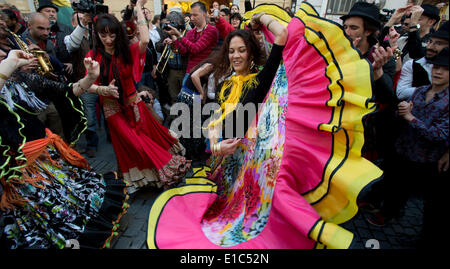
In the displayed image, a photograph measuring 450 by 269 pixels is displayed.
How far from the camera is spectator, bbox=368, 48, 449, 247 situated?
1043 millimetres

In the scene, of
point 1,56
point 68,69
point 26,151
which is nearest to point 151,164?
point 26,151

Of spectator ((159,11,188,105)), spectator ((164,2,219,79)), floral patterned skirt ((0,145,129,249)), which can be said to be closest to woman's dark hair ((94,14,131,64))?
floral patterned skirt ((0,145,129,249))

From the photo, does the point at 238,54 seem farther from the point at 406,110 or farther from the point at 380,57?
the point at 406,110

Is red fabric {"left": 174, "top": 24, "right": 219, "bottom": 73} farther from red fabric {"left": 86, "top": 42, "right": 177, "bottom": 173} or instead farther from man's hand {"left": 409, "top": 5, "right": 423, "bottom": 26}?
man's hand {"left": 409, "top": 5, "right": 423, "bottom": 26}

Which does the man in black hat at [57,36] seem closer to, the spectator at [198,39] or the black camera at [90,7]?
the black camera at [90,7]

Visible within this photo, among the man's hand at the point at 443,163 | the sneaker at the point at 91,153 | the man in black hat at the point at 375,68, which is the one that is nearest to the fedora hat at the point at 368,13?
the man in black hat at the point at 375,68

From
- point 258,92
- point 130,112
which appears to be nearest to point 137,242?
point 130,112

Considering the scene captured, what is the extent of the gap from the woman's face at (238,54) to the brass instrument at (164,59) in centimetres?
308

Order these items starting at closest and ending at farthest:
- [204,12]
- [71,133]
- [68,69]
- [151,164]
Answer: [71,133] < [151,164] < [68,69] < [204,12]

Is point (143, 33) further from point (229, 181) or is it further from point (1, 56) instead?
point (229, 181)

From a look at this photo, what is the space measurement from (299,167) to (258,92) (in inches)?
29.7

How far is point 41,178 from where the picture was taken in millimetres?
1976

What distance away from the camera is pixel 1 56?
172cm
